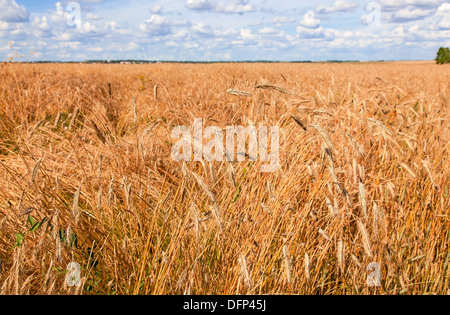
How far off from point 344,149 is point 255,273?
1028 millimetres

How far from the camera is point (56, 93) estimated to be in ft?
16.6

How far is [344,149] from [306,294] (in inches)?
37.0

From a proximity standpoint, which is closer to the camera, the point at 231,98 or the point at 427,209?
the point at 427,209

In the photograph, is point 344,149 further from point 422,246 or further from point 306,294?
point 306,294

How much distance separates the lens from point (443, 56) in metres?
55.3

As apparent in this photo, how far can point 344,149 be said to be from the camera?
1.95 meters

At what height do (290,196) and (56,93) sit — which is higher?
(56,93)

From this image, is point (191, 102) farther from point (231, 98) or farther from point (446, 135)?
point (446, 135)

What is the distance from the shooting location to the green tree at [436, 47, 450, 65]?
54406 millimetres

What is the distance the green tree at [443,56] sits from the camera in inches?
2142
